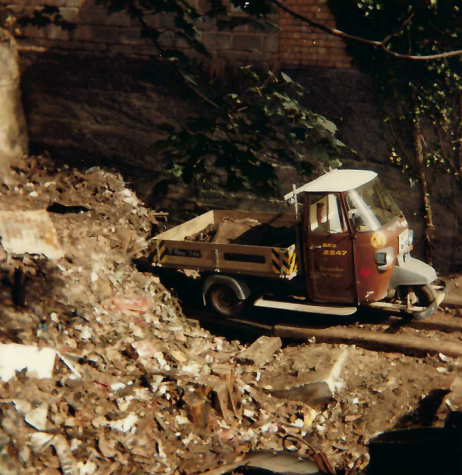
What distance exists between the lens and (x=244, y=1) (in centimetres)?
476

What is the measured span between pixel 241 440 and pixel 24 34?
10.1 m

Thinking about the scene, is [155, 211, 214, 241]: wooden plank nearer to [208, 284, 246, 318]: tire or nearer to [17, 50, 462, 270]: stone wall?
[208, 284, 246, 318]: tire

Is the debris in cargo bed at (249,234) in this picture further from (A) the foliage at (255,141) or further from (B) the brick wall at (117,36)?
(A) the foliage at (255,141)

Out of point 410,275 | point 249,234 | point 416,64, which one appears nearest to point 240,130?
point 410,275

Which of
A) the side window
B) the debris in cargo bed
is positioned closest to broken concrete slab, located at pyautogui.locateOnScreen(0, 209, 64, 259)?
the debris in cargo bed

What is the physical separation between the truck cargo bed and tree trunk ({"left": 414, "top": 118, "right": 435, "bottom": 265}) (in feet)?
9.74

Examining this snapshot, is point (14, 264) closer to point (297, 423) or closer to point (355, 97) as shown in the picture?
point (297, 423)

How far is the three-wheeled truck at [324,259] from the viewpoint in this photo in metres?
8.77

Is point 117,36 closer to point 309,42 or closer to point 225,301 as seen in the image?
point 309,42

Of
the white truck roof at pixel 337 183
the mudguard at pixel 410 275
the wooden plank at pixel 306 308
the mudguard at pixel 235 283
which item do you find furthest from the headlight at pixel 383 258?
the mudguard at pixel 235 283

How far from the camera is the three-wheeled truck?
8.77 m

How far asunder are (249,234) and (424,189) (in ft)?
12.5

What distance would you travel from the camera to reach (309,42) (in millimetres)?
11938

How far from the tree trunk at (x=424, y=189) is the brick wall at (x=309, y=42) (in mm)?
1829
